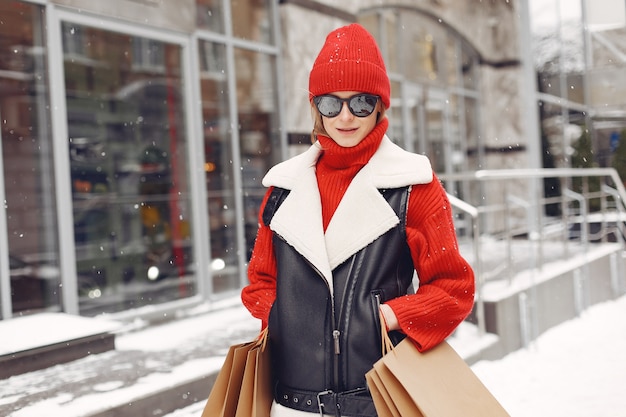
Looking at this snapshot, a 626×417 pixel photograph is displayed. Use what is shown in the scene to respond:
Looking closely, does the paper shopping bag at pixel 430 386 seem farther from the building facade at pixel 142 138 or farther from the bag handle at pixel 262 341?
the building facade at pixel 142 138

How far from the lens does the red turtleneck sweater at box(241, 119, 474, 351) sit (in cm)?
189

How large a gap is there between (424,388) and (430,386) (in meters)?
0.02

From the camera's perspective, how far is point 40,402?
4.26 m

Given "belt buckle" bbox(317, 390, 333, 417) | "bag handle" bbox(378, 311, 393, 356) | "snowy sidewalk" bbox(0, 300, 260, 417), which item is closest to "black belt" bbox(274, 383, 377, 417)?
"belt buckle" bbox(317, 390, 333, 417)

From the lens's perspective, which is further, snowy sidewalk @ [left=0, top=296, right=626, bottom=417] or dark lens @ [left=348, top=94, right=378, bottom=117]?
snowy sidewalk @ [left=0, top=296, right=626, bottom=417]

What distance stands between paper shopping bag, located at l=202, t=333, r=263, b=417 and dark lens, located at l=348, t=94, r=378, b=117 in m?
0.78

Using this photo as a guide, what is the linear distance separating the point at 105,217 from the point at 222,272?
1558mm

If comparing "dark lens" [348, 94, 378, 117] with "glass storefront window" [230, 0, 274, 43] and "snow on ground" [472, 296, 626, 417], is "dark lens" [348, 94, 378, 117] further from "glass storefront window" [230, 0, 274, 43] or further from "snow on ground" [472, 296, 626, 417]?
"glass storefront window" [230, 0, 274, 43]

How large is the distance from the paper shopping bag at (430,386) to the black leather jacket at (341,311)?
13cm

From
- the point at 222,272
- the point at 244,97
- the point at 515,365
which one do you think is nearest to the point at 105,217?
the point at 222,272

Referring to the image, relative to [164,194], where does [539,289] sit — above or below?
below

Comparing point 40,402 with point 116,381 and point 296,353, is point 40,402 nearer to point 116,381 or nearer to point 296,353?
point 116,381

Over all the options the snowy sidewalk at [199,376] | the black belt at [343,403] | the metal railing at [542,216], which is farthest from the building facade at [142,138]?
the black belt at [343,403]

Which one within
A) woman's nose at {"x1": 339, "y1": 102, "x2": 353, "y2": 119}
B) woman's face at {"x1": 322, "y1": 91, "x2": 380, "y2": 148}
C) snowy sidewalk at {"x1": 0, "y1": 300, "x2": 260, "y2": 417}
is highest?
woman's nose at {"x1": 339, "y1": 102, "x2": 353, "y2": 119}
